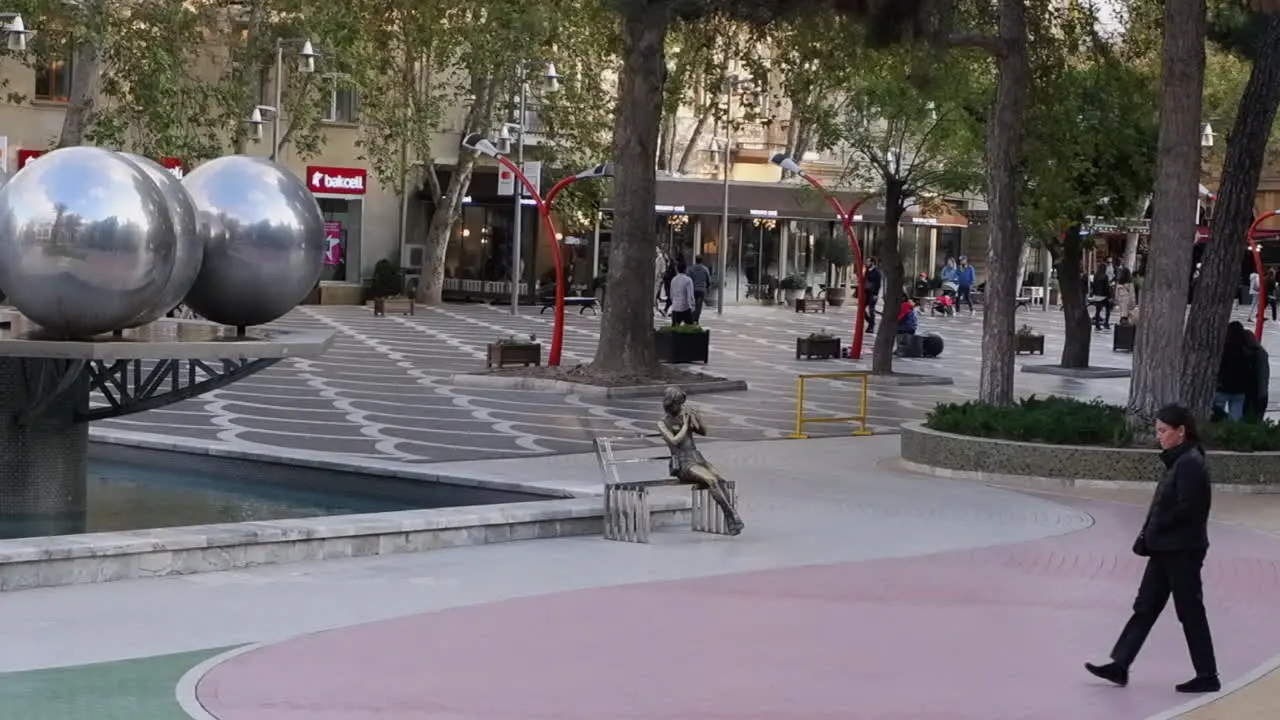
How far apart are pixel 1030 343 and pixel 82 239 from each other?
1268 inches

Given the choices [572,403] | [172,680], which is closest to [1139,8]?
[572,403]

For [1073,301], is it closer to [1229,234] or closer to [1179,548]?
[1229,234]

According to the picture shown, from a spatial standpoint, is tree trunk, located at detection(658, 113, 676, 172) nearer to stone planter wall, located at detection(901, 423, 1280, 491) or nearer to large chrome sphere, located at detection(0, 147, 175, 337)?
stone planter wall, located at detection(901, 423, 1280, 491)

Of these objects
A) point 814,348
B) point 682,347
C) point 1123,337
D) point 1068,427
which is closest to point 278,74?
point 814,348

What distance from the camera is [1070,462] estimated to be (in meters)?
19.7

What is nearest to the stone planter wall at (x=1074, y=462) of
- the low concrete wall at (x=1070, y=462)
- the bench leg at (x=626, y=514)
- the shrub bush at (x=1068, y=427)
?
the low concrete wall at (x=1070, y=462)

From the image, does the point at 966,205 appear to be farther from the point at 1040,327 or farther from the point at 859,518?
the point at 859,518

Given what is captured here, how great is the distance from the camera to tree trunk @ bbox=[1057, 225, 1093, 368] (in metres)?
35.9

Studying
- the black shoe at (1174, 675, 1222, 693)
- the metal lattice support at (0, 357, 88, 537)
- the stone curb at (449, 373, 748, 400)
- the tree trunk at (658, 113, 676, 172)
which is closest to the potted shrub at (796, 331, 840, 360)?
the stone curb at (449, 373, 748, 400)

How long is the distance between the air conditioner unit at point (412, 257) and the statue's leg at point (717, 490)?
143 feet

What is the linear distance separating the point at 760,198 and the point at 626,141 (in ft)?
109

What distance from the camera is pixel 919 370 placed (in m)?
36.5

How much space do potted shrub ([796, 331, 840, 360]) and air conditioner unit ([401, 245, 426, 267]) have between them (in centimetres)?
2200

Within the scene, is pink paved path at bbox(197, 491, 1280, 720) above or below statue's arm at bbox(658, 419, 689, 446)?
below
